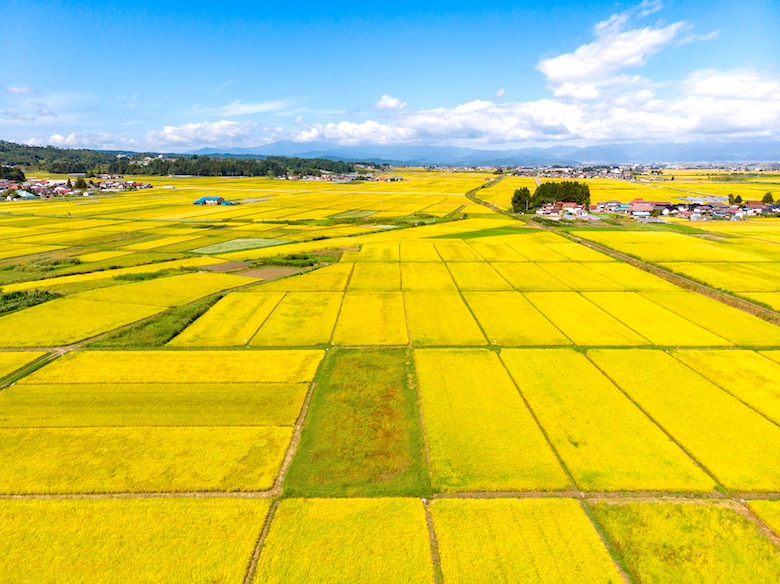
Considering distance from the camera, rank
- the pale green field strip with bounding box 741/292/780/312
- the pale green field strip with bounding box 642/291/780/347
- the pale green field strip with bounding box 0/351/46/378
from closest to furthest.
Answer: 1. the pale green field strip with bounding box 0/351/46/378
2. the pale green field strip with bounding box 642/291/780/347
3. the pale green field strip with bounding box 741/292/780/312

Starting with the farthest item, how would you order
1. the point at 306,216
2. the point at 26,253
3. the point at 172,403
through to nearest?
the point at 306,216
the point at 26,253
the point at 172,403

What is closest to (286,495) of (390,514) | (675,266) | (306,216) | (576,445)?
(390,514)

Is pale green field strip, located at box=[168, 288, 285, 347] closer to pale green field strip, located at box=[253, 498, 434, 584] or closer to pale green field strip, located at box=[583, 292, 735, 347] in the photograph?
pale green field strip, located at box=[253, 498, 434, 584]

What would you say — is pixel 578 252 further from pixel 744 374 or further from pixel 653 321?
pixel 744 374

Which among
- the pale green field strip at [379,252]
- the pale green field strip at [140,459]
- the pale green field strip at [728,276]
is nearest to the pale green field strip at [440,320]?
the pale green field strip at [140,459]

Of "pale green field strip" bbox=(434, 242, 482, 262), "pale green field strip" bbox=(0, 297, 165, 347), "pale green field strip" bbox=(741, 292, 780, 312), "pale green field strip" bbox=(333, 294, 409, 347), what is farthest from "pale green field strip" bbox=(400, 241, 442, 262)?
"pale green field strip" bbox=(741, 292, 780, 312)

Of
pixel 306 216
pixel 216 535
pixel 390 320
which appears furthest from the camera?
pixel 306 216

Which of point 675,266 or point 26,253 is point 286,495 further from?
point 26,253

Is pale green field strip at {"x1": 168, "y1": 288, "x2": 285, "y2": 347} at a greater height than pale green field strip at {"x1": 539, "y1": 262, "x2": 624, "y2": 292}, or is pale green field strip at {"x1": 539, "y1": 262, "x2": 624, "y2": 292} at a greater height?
pale green field strip at {"x1": 539, "y1": 262, "x2": 624, "y2": 292}
